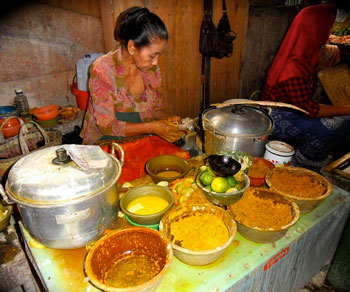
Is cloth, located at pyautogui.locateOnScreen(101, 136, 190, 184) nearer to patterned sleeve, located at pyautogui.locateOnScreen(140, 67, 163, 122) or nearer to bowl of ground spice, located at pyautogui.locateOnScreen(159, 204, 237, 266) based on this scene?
patterned sleeve, located at pyautogui.locateOnScreen(140, 67, 163, 122)

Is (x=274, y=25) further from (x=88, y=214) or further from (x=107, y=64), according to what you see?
(x=88, y=214)

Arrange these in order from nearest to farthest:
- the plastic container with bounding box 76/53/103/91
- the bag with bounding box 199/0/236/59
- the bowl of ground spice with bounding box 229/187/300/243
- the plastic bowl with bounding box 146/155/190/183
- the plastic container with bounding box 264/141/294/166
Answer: the bowl of ground spice with bounding box 229/187/300/243
the plastic bowl with bounding box 146/155/190/183
the plastic container with bounding box 264/141/294/166
the plastic container with bounding box 76/53/103/91
the bag with bounding box 199/0/236/59

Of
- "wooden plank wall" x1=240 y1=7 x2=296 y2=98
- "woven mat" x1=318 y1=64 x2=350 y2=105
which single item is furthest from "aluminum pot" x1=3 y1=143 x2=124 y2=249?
"wooden plank wall" x1=240 y1=7 x2=296 y2=98

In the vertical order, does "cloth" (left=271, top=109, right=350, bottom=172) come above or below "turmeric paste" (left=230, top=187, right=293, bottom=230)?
below

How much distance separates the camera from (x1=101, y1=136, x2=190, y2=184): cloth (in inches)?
99.3

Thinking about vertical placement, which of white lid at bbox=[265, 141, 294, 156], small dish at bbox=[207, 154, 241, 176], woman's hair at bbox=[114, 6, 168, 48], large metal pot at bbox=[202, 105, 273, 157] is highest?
woman's hair at bbox=[114, 6, 168, 48]

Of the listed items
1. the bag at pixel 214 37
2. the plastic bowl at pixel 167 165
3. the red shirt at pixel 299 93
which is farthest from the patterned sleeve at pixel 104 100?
the bag at pixel 214 37

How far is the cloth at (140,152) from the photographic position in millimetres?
2521

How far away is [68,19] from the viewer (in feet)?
12.8

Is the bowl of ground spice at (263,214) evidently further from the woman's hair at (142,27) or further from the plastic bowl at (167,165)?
the woman's hair at (142,27)

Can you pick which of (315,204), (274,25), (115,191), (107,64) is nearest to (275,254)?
(315,204)

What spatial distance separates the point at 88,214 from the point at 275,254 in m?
1.25

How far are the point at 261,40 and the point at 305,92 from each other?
3.44 meters

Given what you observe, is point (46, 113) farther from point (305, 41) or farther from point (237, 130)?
point (305, 41)
